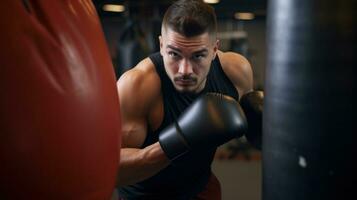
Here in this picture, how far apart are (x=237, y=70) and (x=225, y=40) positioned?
4963 mm

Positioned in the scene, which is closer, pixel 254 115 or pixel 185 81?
pixel 185 81

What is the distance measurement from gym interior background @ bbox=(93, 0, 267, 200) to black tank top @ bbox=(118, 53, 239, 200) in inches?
15.5

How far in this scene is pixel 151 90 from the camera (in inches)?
45.3

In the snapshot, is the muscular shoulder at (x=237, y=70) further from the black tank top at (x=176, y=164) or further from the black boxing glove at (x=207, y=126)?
the black boxing glove at (x=207, y=126)

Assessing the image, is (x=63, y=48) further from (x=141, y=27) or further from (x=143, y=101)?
(x=141, y=27)

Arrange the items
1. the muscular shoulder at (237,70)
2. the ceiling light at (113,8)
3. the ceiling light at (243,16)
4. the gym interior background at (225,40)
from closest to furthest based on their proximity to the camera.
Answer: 1. the muscular shoulder at (237,70)
2. the gym interior background at (225,40)
3. the ceiling light at (113,8)
4. the ceiling light at (243,16)

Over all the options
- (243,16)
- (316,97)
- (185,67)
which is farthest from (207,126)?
(243,16)

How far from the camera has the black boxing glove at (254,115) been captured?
121 cm

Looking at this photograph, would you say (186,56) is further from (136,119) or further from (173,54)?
(136,119)

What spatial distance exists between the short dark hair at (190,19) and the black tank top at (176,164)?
194mm

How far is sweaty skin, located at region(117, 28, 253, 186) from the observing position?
3.31 ft

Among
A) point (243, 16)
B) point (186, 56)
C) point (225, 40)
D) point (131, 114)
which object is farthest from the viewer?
point (243, 16)

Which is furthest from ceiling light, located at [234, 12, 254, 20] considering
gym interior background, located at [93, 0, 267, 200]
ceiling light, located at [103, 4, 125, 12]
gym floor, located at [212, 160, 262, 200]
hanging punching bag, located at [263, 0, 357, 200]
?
hanging punching bag, located at [263, 0, 357, 200]

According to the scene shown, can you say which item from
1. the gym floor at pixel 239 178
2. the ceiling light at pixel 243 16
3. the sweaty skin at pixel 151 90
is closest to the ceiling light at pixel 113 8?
the ceiling light at pixel 243 16
